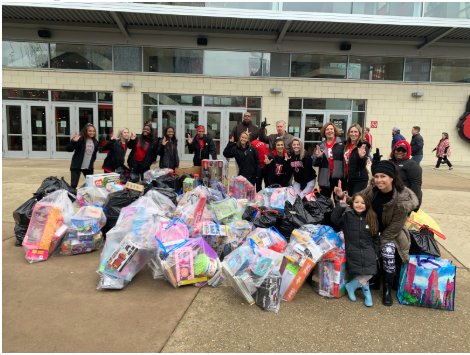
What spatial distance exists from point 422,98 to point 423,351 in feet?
44.3

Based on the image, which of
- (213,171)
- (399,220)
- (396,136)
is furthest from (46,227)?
(396,136)

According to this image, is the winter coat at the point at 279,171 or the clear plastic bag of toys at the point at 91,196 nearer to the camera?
the clear plastic bag of toys at the point at 91,196

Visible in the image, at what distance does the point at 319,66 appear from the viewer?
43.4 feet

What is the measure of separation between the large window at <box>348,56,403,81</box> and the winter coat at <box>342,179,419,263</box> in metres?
11.6

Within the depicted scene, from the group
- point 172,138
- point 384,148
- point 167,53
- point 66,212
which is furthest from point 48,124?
point 384,148

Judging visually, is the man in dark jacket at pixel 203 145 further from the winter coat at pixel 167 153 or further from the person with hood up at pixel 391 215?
the person with hood up at pixel 391 215

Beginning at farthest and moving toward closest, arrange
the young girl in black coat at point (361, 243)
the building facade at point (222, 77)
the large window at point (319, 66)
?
the large window at point (319, 66) → the building facade at point (222, 77) → the young girl in black coat at point (361, 243)

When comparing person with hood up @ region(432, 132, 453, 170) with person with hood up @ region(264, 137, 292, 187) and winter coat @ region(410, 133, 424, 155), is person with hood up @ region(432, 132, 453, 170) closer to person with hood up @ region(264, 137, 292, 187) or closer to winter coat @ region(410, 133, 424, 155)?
winter coat @ region(410, 133, 424, 155)

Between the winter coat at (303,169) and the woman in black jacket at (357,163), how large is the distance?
2.15ft

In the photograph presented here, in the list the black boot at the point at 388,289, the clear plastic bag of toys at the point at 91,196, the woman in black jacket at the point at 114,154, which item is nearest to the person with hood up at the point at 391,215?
the black boot at the point at 388,289

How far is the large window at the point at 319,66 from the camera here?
13.1 meters

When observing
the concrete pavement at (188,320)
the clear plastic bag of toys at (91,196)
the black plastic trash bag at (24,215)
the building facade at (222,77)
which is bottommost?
the concrete pavement at (188,320)

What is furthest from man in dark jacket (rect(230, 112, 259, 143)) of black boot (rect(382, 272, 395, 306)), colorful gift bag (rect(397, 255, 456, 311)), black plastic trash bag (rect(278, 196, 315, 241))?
colorful gift bag (rect(397, 255, 456, 311))

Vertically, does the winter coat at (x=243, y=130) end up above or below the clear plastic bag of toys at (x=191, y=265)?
above
